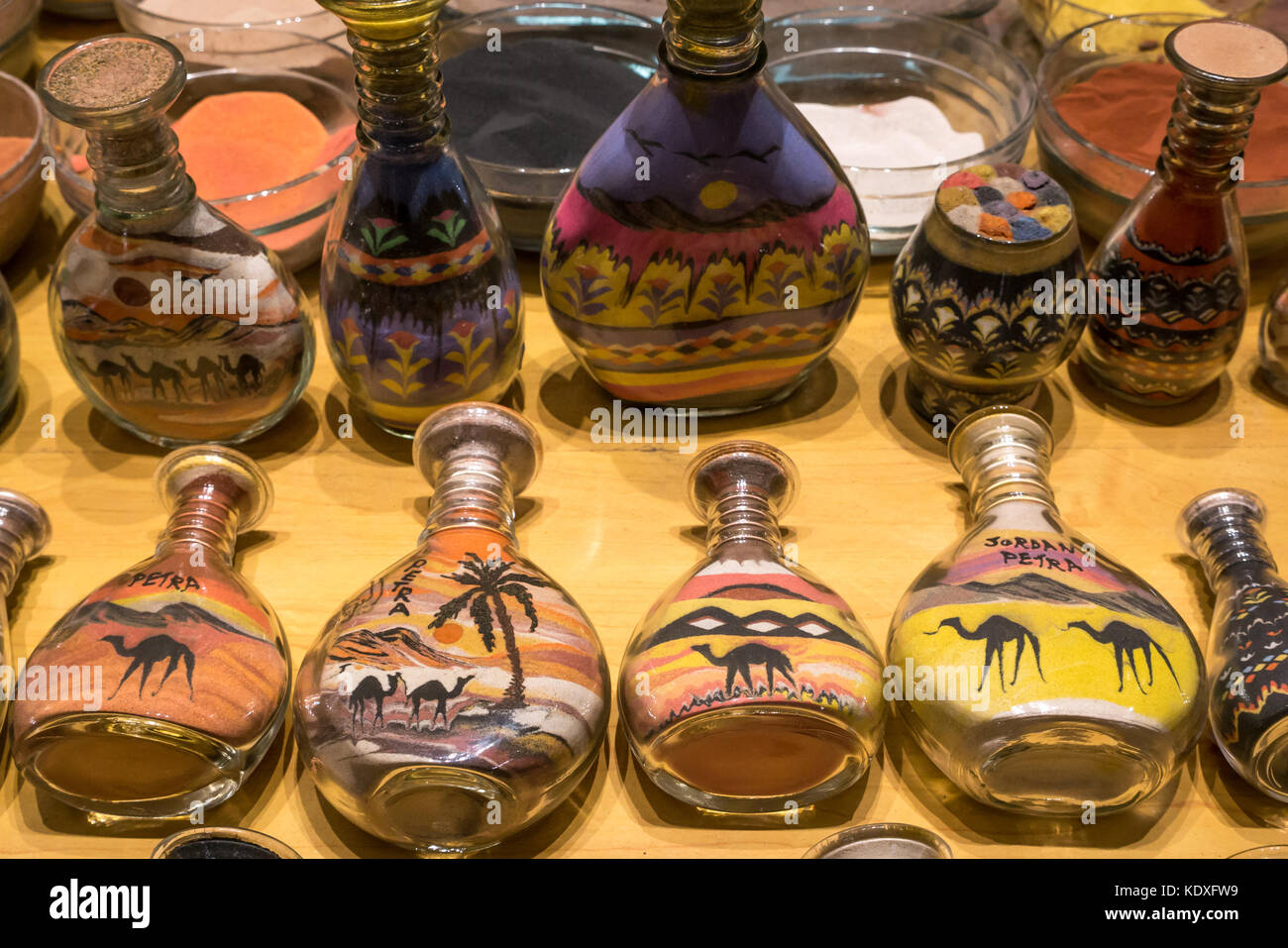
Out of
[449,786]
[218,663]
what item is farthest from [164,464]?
[449,786]

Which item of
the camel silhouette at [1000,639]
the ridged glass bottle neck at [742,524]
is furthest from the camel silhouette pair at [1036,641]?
the ridged glass bottle neck at [742,524]

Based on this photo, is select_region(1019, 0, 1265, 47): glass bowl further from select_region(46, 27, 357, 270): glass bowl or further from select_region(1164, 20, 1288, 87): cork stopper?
select_region(46, 27, 357, 270): glass bowl

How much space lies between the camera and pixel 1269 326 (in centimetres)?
83

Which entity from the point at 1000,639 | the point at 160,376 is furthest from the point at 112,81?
the point at 1000,639

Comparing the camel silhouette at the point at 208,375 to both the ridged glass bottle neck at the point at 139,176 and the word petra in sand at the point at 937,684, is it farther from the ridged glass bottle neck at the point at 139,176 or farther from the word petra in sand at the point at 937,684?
the word petra in sand at the point at 937,684

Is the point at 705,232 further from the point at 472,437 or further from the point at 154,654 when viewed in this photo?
Answer: the point at 154,654

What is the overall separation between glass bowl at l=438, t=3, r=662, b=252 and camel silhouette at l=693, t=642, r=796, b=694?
1.20 ft

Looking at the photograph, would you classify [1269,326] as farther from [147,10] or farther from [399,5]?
[147,10]

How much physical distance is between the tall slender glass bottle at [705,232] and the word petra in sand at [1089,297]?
0.32 feet

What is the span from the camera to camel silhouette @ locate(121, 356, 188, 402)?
2.46ft

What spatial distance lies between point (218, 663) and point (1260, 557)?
0.49 m

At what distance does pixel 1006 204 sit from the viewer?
0.73 m

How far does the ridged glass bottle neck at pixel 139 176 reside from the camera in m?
0.68

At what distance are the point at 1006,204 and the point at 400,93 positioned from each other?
1.02 ft
